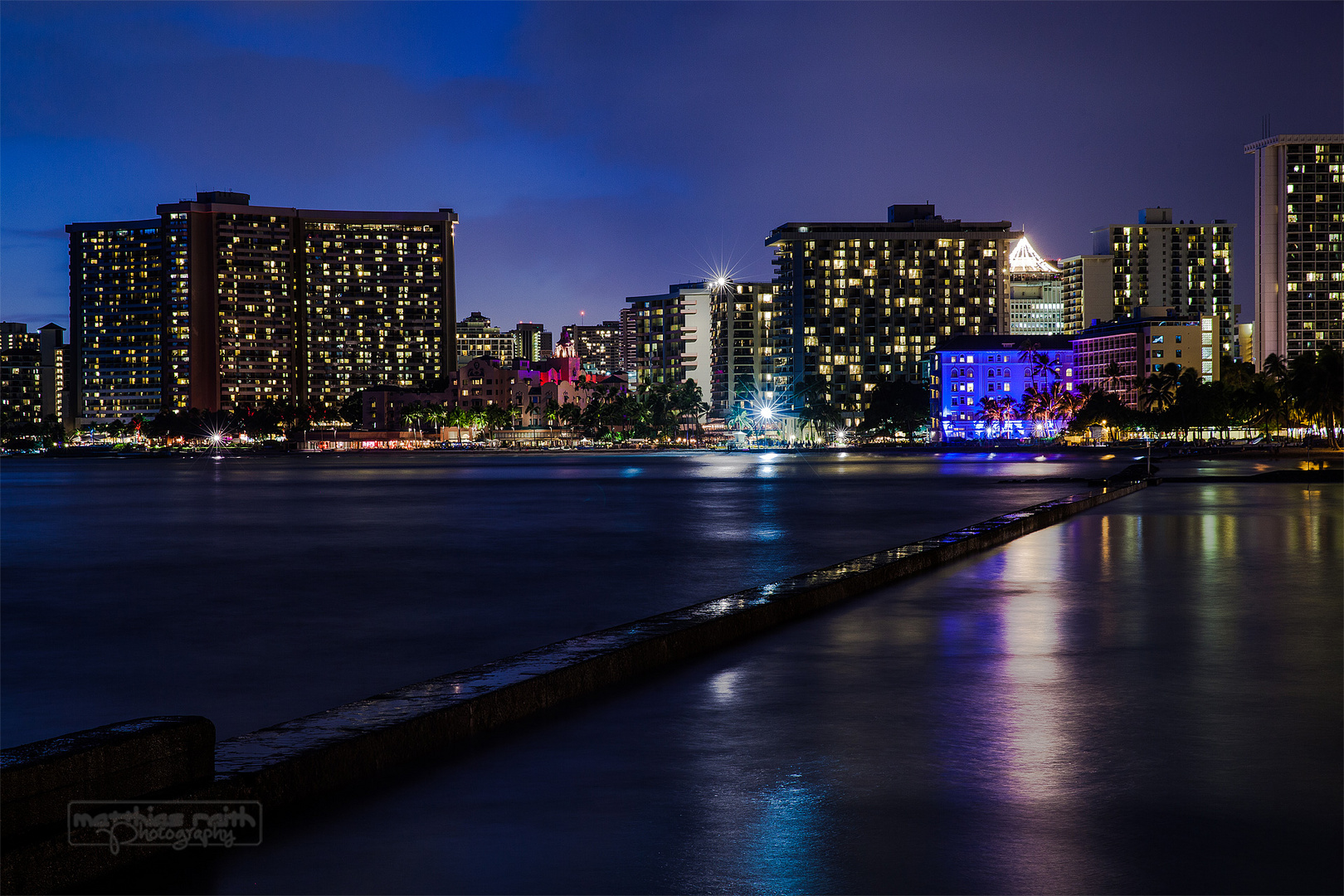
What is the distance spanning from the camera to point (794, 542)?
29156 millimetres

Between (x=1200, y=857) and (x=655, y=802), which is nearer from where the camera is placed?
(x=1200, y=857)

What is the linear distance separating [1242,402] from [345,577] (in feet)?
493

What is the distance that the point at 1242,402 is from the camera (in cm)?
15162

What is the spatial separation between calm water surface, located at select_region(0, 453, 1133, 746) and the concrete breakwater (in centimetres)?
244

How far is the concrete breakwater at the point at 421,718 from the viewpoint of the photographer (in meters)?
5.23

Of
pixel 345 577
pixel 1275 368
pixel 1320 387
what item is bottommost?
pixel 345 577

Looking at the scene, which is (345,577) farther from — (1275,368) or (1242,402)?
(1275,368)

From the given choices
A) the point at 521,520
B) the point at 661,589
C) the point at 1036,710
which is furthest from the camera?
the point at 521,520

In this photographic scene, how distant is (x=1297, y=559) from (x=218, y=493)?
53.7 meters

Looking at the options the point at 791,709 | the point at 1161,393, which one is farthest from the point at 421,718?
the point at 1161,393

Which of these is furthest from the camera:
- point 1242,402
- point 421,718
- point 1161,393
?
point 1161,393

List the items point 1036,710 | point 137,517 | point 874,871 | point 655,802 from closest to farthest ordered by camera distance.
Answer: point 874,871, point 655,802, point 1036,710, point 137,517

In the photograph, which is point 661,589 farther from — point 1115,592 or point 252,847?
point 252,847

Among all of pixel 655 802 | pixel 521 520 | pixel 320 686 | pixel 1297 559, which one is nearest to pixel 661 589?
pixel 320 686
